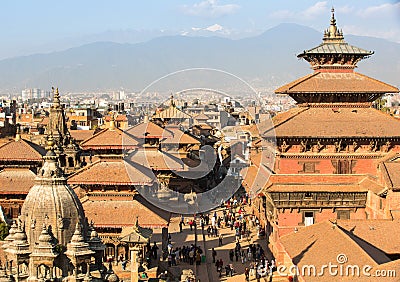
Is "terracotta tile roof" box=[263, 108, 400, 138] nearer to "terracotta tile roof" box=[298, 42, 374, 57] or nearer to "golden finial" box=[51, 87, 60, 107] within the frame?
"terracotta tile roof" box=[298, 42, 374, 57]

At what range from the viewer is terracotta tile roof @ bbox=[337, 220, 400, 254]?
73.4 ft

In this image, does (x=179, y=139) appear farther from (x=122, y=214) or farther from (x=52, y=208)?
(x=52, y=208)

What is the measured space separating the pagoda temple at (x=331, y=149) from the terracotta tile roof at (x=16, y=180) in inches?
489

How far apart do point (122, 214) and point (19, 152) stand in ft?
43.6

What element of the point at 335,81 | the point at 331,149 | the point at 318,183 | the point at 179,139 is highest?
the point at 335,81

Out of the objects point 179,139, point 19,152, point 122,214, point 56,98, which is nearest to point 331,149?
point 122,214

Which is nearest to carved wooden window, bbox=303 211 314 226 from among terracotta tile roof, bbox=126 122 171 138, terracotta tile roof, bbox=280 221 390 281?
terracotta tile roof, bbox=280 221 390 281

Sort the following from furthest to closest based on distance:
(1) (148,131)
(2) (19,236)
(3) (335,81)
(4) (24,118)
Result: (4) (24,118)
(1) (148,131)
(3) (335,81)
(2) (19,236)

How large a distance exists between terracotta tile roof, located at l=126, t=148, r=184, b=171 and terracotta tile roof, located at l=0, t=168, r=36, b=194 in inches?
217

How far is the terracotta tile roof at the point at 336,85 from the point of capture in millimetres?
29734

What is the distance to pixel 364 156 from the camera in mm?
28641

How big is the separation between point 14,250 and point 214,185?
105 ft

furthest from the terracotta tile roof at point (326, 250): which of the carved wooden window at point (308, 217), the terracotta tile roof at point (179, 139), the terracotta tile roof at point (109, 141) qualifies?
the terracotta tile roof at point (179, 139)

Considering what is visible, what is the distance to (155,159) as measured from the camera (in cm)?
3934
